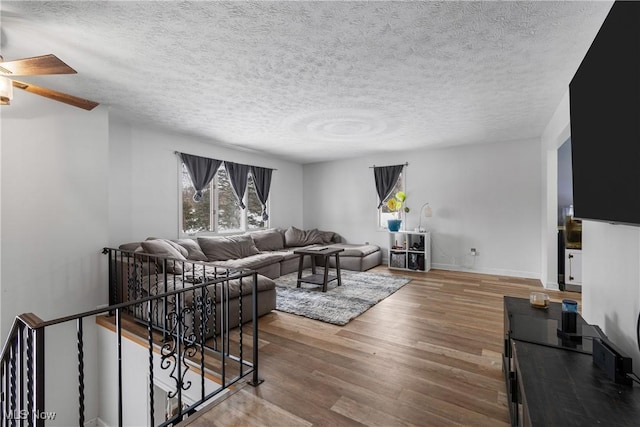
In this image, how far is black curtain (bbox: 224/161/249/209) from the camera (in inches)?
223

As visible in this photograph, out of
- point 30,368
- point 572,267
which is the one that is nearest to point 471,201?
point 572,267

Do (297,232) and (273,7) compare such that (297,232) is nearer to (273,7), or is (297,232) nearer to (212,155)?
(212,155)

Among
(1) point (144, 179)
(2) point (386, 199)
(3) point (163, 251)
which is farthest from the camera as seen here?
(2) point (386, 199)

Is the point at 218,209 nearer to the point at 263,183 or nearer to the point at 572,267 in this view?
the point at 263,183

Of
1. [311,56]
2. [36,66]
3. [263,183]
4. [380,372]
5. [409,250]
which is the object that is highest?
[311,56]

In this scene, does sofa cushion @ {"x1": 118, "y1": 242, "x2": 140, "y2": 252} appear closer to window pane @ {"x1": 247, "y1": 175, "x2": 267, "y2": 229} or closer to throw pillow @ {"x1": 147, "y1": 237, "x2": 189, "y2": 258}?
throw pillow @ {"x1": 147, "y1": 237, "x2": 189, "y2": 258}

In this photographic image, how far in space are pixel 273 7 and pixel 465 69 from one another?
6.00 feet

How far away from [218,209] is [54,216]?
8.64 feet

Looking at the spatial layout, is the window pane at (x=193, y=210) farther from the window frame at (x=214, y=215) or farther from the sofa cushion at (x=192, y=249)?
the sofa cushion at (x=192, y=249)

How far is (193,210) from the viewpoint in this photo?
5074 mm

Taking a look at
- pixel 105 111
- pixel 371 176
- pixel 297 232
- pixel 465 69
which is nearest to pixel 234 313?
pixel 105 111

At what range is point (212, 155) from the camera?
534 centimetres

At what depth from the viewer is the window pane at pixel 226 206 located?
5.59 m

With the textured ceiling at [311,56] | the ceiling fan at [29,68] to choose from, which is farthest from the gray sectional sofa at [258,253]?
the textured ceiling at [311,56]
